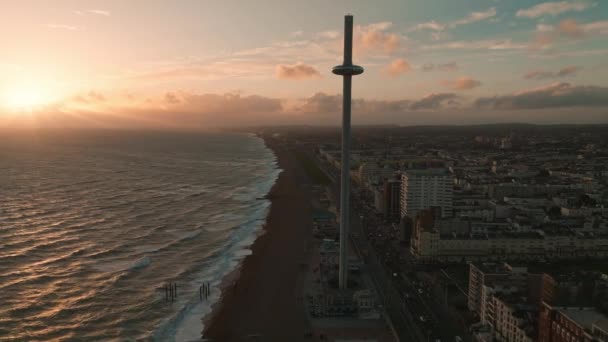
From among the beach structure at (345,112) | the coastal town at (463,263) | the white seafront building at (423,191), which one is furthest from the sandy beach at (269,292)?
the white seafront building at (423,191)

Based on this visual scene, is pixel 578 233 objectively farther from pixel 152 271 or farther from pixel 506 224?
pixel 152 271

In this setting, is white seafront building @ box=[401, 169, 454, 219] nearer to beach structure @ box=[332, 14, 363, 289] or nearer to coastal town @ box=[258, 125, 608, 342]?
coastal town @ box=[258, 125, 608, 342]

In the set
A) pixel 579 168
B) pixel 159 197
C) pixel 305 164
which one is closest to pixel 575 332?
pixel 159 197

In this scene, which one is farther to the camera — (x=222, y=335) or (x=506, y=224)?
(x=506, y=224)

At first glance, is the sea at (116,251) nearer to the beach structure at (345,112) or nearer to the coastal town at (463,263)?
the coastal town at (463,263)

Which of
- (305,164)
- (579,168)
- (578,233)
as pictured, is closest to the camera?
(578,233)

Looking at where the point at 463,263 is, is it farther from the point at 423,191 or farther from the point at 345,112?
the point at 423,191

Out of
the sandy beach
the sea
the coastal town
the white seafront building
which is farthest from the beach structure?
the white seafront building
